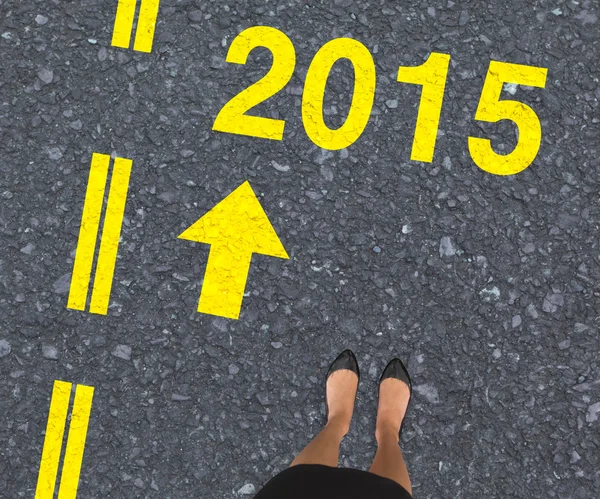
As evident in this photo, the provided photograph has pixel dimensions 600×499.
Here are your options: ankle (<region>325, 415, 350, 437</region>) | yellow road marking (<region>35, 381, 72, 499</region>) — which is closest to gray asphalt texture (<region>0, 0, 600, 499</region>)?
yellow road marking (<region>35, 381, 72, 499</region>)

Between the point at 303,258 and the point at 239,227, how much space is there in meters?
0.35

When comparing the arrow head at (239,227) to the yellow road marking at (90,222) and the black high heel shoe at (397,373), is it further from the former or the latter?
the black high heel shoe at (397,373)

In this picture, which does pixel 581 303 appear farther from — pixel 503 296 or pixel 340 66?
pixel 340 66

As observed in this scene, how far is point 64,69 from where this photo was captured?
123 inches

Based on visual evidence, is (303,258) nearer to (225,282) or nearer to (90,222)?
(225,282)

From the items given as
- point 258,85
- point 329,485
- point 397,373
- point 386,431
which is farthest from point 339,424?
point 258,85

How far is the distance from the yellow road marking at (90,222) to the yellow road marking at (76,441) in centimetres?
47

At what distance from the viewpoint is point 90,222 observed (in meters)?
3.10

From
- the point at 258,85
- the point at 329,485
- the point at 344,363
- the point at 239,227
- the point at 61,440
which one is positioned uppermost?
the point at 258,85

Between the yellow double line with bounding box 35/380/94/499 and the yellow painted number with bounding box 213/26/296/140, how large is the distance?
1495 mm

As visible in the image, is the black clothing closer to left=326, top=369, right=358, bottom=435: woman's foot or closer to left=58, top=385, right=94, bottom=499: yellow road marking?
left=326, top=369, right=358, bottom=435: woman's foot

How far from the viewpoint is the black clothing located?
228 centimetres

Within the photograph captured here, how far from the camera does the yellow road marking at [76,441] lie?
3070mm

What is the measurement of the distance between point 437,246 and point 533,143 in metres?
0.68
